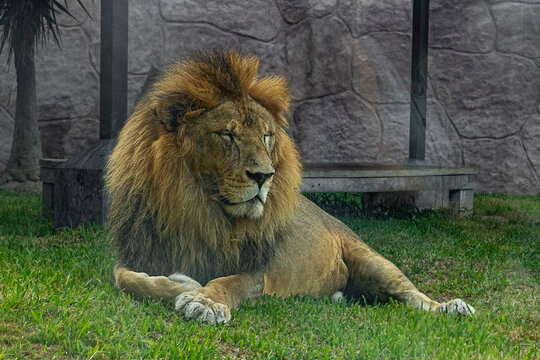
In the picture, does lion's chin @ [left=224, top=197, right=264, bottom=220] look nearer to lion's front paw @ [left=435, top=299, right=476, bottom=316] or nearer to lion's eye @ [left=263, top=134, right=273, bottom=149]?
lion's eye @ [left=263, top=134, right=273, bottom=149]

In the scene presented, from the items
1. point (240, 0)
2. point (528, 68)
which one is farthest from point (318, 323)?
point (240, 0)

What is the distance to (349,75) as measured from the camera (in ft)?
17.0

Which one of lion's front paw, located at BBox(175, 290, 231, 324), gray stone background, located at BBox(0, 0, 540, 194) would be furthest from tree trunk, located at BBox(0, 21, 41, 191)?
lion's front paw, located at BBox(175, 290, 231, 324)

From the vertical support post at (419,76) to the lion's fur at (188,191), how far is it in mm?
2058

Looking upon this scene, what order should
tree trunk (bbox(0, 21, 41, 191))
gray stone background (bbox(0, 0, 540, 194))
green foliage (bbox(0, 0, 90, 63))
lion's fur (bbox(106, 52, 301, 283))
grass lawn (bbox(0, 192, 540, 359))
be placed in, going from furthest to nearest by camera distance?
tree trunk (bbox(0, 21, 41, 191)), gray stone background (bbox(0, 0, 540, 194)), green foliage (bbox(0, 0, 90, 63)), lion's fur (bbox(106, 52, 301, 283)), grass lawn (bbox(0, 192, 540, 359))

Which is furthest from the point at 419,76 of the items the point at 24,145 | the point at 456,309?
the point at 24,145

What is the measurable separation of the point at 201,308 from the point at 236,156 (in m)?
0.45

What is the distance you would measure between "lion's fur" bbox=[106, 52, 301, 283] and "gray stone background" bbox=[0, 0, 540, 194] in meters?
2.52

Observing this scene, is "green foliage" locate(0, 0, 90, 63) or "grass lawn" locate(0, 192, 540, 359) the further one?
"green foliage" locate(0, 0, 90, 63)

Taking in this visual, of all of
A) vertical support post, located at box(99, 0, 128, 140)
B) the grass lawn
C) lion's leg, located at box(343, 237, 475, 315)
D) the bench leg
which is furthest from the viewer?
the bench leg

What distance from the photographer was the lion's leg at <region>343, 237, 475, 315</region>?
225 centimetres

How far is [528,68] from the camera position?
4.50 m

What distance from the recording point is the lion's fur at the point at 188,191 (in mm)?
2004

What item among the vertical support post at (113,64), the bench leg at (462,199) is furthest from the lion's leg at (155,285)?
the bench leg at (462,199)
